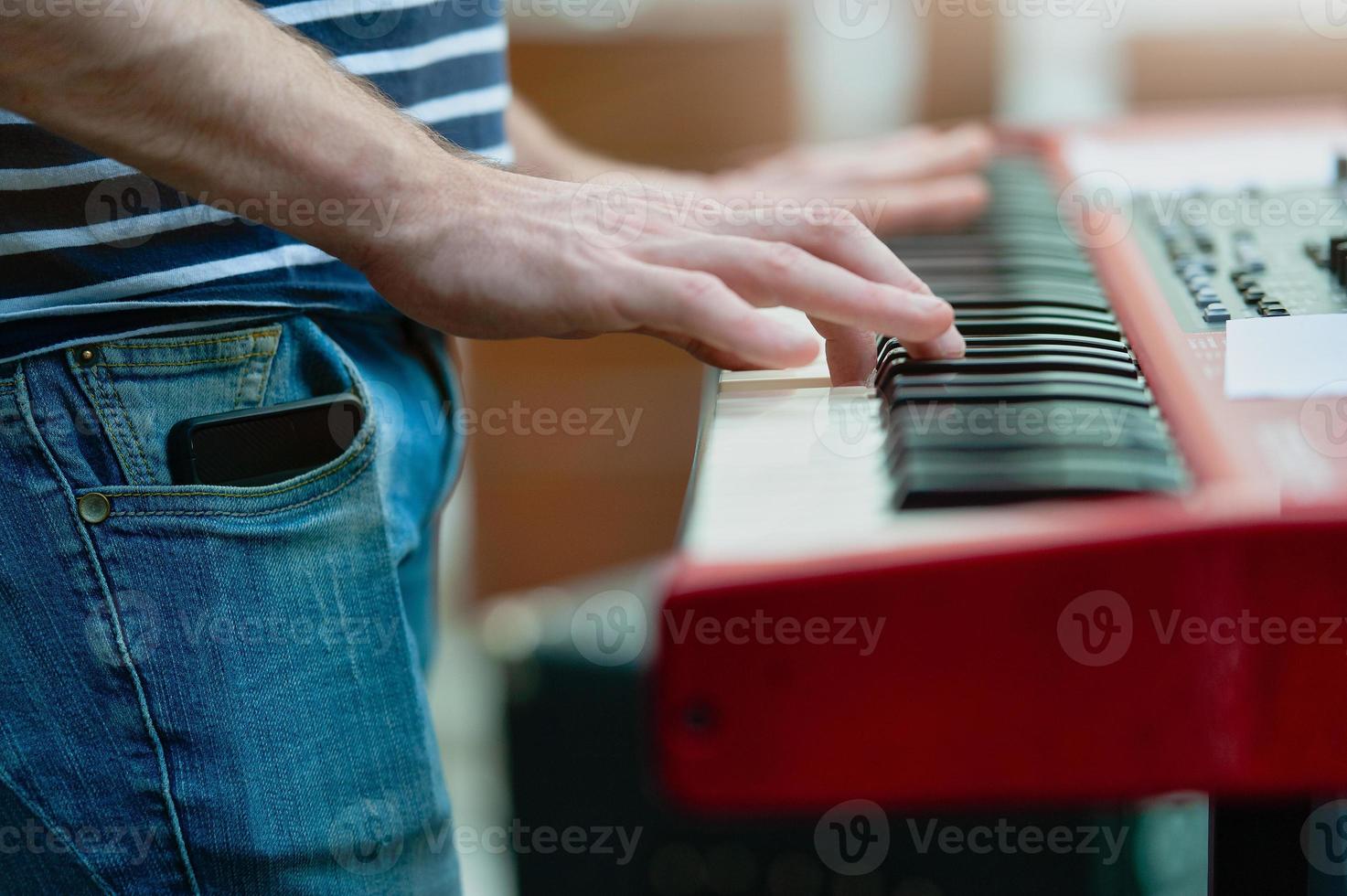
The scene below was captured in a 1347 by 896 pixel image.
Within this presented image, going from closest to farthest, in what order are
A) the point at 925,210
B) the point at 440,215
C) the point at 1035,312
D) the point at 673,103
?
1. the point at 440,215
2. the point at 1035,312
3. the point at 925,210
4. the point at 673,103

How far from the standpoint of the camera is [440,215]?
0.62 m

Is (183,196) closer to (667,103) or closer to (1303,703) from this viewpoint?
(1303,703)

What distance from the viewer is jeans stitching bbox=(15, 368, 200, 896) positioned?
0.63 m

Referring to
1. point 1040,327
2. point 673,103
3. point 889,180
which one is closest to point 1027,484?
point 1040,327

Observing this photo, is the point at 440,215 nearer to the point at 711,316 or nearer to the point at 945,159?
the point at 711,316

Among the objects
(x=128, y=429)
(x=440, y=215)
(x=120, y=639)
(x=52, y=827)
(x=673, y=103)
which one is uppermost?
(x=673, y=103)

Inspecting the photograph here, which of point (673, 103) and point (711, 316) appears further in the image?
point (673, 103)

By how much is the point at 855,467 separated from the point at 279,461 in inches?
12.7

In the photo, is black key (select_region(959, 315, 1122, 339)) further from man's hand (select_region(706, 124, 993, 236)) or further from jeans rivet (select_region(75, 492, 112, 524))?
jeans rivet (select_region(75, 492, 112, 524))

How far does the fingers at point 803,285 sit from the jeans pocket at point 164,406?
0.71 feet

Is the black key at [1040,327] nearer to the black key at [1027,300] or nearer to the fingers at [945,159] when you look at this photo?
the black key at [1027,300]

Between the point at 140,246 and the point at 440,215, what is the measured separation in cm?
18

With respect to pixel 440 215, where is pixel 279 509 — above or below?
below

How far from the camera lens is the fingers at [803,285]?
0.61m
